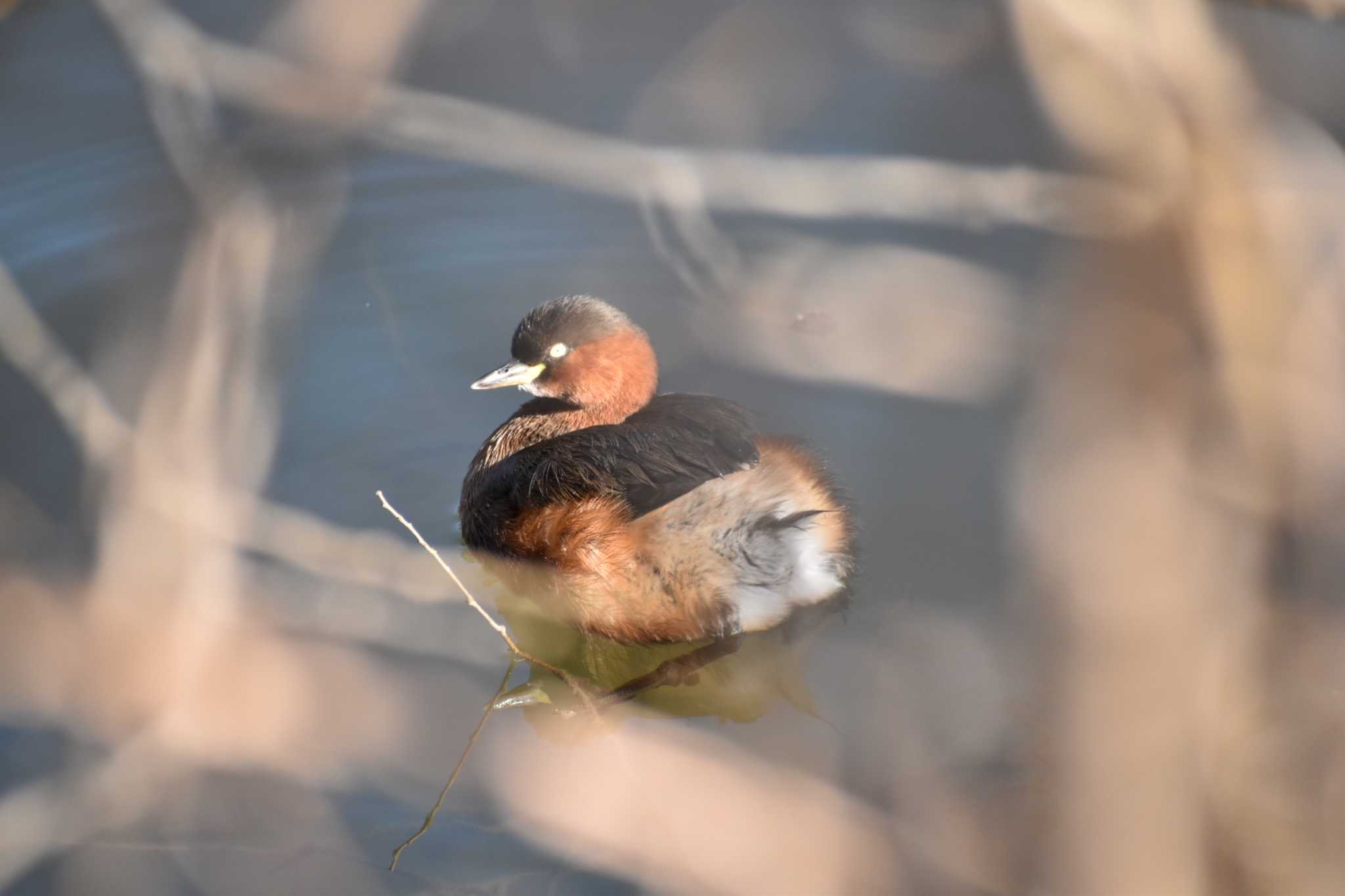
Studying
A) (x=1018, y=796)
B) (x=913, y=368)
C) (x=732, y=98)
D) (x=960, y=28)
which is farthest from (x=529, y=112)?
(x=1018, y=796)

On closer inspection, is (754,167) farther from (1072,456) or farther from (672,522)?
(672,522)

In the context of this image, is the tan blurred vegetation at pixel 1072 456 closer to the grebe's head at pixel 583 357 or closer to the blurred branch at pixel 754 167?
the blurred branch at pixel 754 167

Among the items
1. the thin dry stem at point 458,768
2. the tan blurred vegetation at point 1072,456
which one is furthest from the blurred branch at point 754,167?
the thin dry stem at point 458,768

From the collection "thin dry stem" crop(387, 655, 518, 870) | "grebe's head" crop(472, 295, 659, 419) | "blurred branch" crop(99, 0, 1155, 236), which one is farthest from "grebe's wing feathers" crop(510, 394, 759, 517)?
"blurred branch" crop(99, 0, 1155, 236)

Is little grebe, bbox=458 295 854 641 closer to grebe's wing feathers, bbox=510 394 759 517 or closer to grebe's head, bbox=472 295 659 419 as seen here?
grebe's wing feathers, bbox=510 394 759 517

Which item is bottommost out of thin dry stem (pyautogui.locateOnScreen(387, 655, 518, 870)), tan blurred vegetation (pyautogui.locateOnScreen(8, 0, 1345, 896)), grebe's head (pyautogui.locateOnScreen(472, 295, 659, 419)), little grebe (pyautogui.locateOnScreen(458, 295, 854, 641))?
thin dry stem (pyautogui.locateOnScreen(387, 655, 518, 870))

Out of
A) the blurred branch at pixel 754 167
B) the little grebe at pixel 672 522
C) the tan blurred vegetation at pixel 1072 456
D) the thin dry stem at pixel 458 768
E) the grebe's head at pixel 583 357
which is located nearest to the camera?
the tan blurred vegetation at pixel 1072 456

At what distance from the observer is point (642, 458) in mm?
3203

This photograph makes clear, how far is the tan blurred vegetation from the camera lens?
2.19 feet

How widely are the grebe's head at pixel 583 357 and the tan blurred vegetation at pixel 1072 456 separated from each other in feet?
5.99

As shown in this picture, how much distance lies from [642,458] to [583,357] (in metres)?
0.51

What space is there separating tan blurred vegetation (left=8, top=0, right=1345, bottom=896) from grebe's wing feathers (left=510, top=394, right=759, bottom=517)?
141 centimetres

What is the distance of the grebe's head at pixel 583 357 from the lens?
3590 mm

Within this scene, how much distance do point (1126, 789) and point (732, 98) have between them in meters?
3.98
